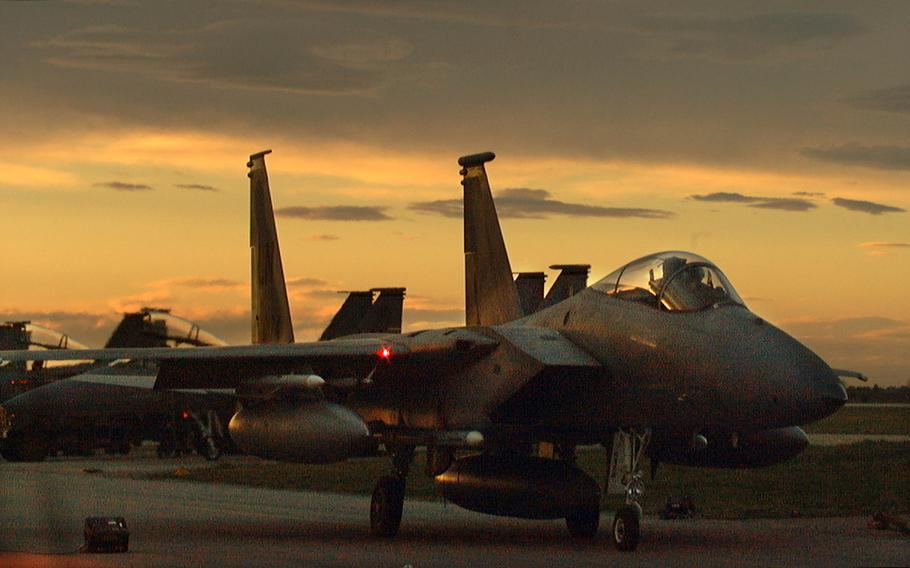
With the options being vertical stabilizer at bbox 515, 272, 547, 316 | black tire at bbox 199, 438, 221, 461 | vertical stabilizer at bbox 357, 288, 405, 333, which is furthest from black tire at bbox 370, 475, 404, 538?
black tire at bbox 199, 438, 221, 461

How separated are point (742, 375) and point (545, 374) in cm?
221

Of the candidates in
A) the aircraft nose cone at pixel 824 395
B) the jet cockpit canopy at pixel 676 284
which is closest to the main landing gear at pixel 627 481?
the jet cockpit canopy at pixel 676 284

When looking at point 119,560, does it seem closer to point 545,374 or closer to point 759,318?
point 545,374

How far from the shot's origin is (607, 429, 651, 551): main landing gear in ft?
47.2

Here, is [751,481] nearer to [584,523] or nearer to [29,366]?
[584,523]

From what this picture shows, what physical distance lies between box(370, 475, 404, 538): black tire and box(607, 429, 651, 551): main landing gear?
2.56 metres

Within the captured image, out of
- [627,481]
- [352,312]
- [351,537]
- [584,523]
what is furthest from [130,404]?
[627,481]

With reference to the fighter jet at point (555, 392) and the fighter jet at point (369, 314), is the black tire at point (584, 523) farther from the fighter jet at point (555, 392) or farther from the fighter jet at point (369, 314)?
the fighter jet at point (369, 314)

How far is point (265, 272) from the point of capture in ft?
74.5

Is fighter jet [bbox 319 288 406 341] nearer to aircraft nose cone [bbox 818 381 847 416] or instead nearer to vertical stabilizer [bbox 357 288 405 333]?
vertical stabilizer [bbox 357 288 405 333]

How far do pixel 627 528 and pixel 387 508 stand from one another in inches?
130

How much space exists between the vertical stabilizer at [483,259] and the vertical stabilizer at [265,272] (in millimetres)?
2626

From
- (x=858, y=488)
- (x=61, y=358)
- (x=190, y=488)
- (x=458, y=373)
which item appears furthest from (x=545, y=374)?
(x=190, y=488)

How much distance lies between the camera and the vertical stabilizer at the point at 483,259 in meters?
21.9
